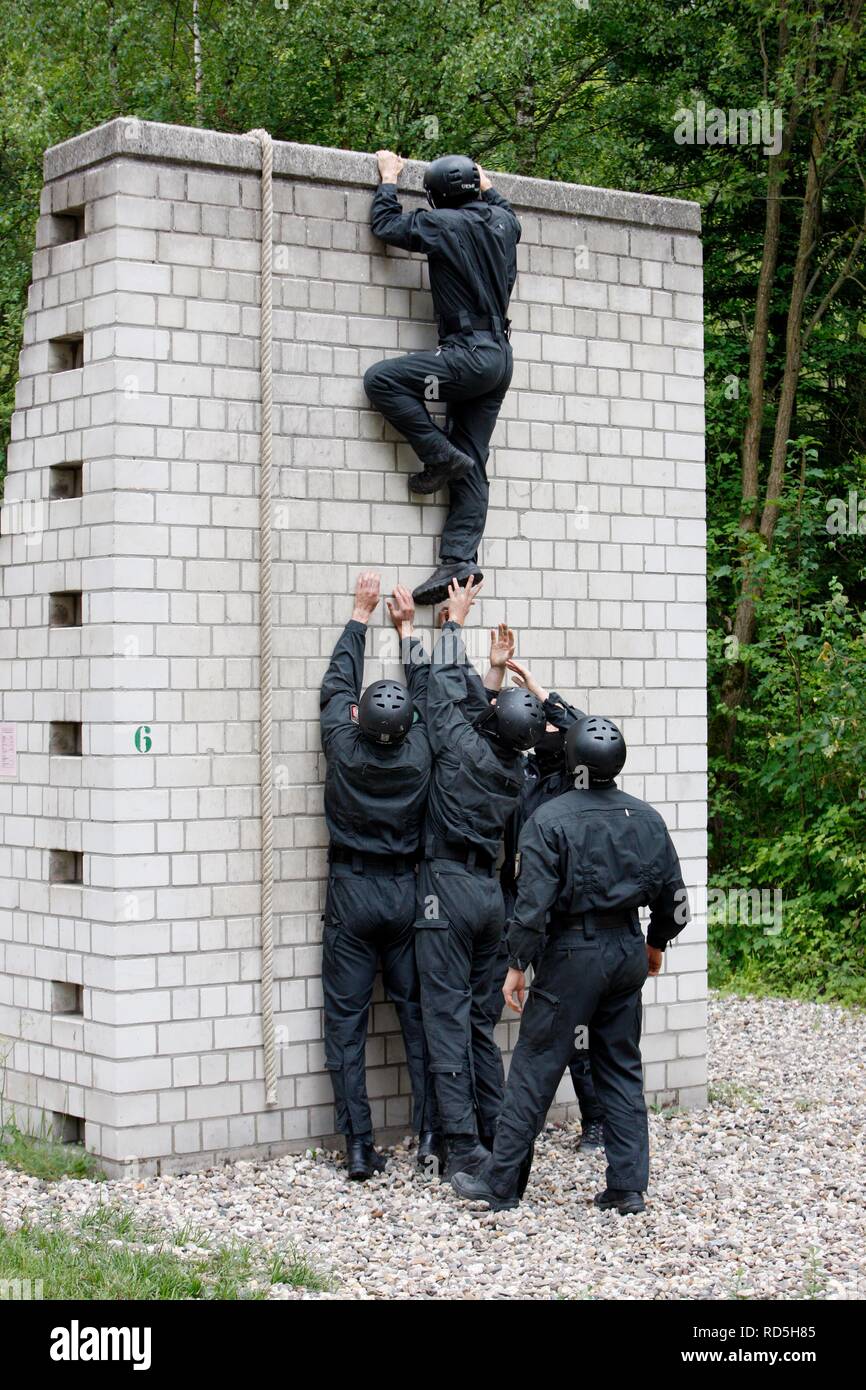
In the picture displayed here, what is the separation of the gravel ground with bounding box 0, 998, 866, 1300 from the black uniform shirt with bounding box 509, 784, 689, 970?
1.16m

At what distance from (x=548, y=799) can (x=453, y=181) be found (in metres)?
3.02

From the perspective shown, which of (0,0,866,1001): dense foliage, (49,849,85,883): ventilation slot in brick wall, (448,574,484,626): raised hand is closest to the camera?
(49,849,85,883): ventilation slot in brick wall

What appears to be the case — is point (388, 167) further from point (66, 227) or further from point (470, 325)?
point (66, 227)

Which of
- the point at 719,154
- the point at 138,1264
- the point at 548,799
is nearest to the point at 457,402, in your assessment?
the point at 548,799

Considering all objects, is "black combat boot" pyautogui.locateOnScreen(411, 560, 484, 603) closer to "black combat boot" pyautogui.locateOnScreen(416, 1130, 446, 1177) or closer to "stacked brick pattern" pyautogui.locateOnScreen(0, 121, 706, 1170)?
"stacked brick pattern" pyautogui.locateOnScreen(0, 121, 706, 1170)

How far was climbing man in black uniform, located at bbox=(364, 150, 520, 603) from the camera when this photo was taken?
27.0 feet

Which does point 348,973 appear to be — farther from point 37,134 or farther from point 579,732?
point 37,134

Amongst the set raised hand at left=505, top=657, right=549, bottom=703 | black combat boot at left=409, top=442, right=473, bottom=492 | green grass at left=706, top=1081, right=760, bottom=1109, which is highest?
black combat boot at left=409, top=442, right=473, bottom=492

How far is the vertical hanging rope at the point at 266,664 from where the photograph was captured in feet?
26.2

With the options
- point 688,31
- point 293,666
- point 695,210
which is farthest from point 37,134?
point 293,666

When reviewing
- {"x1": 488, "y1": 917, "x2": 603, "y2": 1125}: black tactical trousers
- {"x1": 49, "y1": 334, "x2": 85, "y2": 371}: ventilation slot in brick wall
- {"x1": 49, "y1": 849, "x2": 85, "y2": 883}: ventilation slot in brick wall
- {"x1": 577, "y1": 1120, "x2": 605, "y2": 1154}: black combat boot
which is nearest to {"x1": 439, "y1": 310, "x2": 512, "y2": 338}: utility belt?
{"x1": 49, "y1": 334, "x2": 85, "y2": 371}: ventilation slot in brick wall

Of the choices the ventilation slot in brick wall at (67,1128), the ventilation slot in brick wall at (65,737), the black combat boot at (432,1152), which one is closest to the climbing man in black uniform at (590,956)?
the black combat boot at (432,1152)

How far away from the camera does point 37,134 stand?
1598 centimetres

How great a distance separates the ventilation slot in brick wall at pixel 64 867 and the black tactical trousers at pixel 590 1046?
2.30 metres
